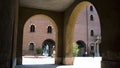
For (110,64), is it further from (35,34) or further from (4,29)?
(35,34)

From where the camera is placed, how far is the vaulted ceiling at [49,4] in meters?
12.5

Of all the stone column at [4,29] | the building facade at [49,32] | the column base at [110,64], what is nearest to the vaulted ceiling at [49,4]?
the column base at [110,64]

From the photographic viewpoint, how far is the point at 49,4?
43.1ft

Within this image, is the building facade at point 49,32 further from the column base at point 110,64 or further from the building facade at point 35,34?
the column base at point 110,64

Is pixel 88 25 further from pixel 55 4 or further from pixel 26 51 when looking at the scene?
pixel 55 4

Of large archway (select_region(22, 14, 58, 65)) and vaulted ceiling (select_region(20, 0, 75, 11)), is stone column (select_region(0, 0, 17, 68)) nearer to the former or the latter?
vaulted ceiling (select_region(20, 0, 75, 11))

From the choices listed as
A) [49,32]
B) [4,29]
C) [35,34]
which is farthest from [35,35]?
[4,29]

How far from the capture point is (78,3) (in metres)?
11.7

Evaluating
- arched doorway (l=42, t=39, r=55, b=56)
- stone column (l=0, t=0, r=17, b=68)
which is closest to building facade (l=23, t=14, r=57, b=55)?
arched doorway (l=42, t=39, r=55, b=56)

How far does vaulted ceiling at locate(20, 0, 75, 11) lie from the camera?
41.0 feet

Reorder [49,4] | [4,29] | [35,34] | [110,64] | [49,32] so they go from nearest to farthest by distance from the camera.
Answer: [4,29], [110,64], [49,4], [35,34], [49,32]

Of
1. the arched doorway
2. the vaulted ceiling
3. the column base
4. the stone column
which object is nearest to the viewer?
the stone column

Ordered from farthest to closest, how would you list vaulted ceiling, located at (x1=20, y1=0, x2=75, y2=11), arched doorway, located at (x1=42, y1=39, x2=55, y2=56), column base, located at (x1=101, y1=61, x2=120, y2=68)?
arched doorway, located at (x1=42, y1=39, x2=55, y2=56) → vaulted ceiling, located at (x1=20, y1=0, x2=75, y2=11) → column base, located at (x1=101, y1=61, x2=120, y2=68)

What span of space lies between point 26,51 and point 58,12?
63.7 ft
